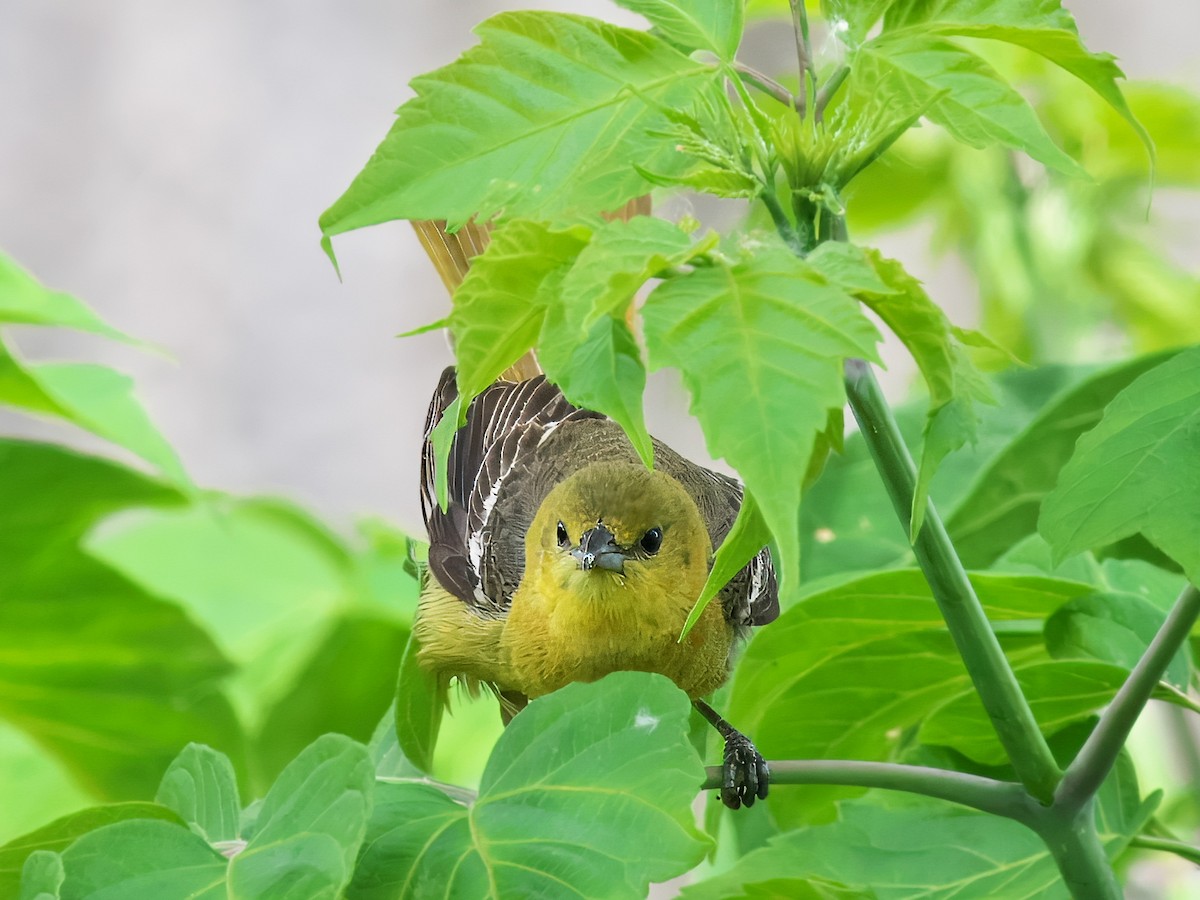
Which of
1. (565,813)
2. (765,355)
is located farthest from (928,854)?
(765,355)

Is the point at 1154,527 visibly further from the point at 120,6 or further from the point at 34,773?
the point at 120,6

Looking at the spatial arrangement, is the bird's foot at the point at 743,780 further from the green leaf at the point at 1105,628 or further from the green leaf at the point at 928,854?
the green leaf at the point at 1105,628

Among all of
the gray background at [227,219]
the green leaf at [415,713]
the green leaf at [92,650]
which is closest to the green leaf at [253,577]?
the green leaf at [92,650]

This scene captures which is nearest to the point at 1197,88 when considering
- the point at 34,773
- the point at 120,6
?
the point at 34,773

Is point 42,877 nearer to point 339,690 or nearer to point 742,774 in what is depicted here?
point 742,774

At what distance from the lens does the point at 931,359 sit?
0.33 metres

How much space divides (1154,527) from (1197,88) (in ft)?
3.01

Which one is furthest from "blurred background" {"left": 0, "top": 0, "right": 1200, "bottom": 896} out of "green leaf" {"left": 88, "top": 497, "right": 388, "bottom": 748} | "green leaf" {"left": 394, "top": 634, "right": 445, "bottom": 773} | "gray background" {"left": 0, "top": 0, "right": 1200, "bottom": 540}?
"green leaf" {"left": 394, "top": 634, "right": 445, "bottom": 773}

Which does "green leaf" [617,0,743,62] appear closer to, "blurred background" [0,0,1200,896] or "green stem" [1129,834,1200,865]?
"green stem" [1129,834,1200,865]

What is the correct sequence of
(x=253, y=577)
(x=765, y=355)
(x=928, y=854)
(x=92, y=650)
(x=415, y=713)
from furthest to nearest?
1. (x=253, y=577)
2. (x=92, y=650)
3. (x=415, y=713)
4. (x=928, y=854)
5. (x=765, y=355)

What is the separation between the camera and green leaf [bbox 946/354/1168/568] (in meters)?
0.70

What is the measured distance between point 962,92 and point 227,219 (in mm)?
2925

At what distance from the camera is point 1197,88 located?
1.13 meters

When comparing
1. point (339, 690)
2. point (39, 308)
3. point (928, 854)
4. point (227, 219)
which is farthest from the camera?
point (227, 219)
